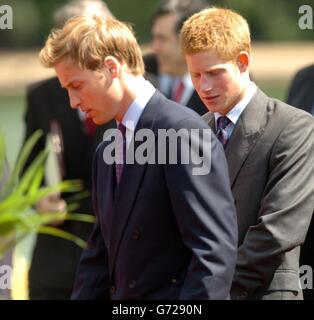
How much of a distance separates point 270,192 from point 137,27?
508 inches

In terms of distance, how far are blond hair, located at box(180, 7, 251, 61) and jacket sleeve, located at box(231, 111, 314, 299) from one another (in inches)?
14.2

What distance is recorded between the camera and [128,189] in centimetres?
435

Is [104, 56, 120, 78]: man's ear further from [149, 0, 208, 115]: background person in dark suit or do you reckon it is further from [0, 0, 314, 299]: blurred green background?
[0, 0, 314, 299]: blurred green background

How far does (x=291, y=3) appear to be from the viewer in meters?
17.2

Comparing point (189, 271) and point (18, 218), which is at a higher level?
point (18, 218)

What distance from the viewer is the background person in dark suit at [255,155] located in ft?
15.4

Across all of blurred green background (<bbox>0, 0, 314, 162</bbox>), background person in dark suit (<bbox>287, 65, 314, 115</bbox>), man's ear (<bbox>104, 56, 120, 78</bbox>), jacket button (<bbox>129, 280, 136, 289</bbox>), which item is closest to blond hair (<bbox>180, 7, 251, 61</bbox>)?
man's ear (<bbox>104, 56, 120, 78</bbox>)

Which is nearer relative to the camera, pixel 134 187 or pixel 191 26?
pixel 134 187

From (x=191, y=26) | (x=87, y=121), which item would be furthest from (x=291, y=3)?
(x=191, y=26)

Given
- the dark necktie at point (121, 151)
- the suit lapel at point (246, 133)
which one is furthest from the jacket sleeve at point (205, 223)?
the suit lapel at point (246, 133)

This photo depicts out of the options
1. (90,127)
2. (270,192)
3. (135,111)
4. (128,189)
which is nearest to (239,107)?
(270,192)

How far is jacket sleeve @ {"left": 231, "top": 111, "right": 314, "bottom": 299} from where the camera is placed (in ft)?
15.4
